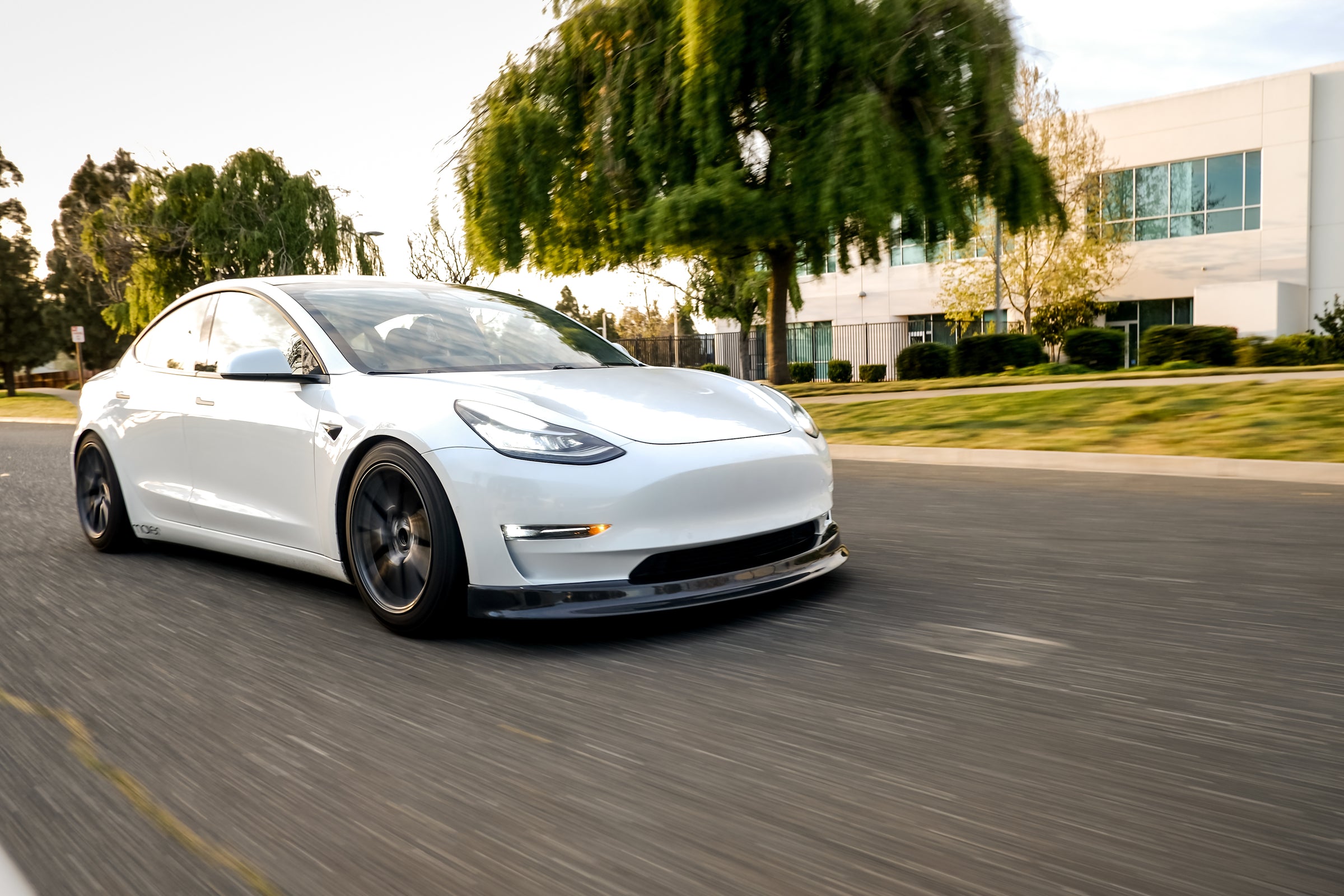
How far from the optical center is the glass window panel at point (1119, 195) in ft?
121

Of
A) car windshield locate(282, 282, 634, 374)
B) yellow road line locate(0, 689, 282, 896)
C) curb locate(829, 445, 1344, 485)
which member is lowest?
curb locate(829, 445, 1344, 485)

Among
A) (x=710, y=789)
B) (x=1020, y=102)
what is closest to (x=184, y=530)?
(x=710, y=789)

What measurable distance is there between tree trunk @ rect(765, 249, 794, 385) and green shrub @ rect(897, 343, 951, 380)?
1015 centimetres

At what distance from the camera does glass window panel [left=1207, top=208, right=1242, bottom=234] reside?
3791 centimetres

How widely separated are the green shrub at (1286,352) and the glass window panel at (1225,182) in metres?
10.7

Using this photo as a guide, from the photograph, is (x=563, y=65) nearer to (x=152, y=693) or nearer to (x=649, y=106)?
(x=649, y=106)

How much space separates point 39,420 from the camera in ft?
90.2

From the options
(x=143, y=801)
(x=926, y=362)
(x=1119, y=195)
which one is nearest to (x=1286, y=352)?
(x=926, y=362)

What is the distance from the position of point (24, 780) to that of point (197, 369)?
3030 millimetres

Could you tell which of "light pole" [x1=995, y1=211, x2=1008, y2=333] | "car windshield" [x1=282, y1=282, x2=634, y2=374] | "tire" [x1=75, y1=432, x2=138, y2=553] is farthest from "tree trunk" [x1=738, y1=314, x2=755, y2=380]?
"car windshield" [x1=282, y1=282, x2=634, y2=374]

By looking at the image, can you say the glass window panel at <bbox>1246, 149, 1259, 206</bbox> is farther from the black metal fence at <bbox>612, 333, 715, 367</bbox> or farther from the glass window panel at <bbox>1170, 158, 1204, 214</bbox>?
the black metal fence at <bbox>612, 333, 715, 367</bbox>

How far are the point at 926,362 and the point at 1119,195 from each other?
42.4 feet

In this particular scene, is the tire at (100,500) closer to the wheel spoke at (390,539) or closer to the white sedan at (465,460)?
the white sedan at (465,460)

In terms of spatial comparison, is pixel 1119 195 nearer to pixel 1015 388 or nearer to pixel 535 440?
pixel 1015 388
